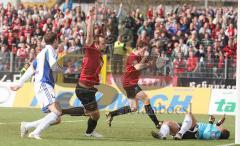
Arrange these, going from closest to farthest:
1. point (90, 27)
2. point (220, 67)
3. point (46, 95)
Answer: point (46, 95)
point (90, 27)
point (220, 67)

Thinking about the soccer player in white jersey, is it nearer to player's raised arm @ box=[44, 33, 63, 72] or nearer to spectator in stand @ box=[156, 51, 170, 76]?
player's raised arm @ box=[44, 33, 63, 72]

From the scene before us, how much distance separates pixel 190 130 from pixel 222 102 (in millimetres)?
11105

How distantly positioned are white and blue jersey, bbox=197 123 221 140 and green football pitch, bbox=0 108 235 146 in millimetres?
336

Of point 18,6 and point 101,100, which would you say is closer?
point 101,100

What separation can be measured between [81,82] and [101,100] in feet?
34.1

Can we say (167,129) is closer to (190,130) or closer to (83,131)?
(190,130)

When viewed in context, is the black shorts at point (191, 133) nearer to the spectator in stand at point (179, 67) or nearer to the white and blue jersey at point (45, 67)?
the white and blue jersey at point (45, 67)

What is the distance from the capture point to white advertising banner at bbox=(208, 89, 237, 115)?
1051 inches

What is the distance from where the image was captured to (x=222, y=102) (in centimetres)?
2702

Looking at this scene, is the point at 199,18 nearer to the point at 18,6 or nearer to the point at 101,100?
the point at 101,100

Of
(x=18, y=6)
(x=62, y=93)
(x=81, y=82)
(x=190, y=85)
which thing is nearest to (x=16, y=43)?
(x=18, y=6)

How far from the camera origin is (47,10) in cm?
3644

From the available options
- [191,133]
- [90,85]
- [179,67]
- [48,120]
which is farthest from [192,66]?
[48,120]

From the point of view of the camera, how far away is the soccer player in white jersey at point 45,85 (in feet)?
50.5
